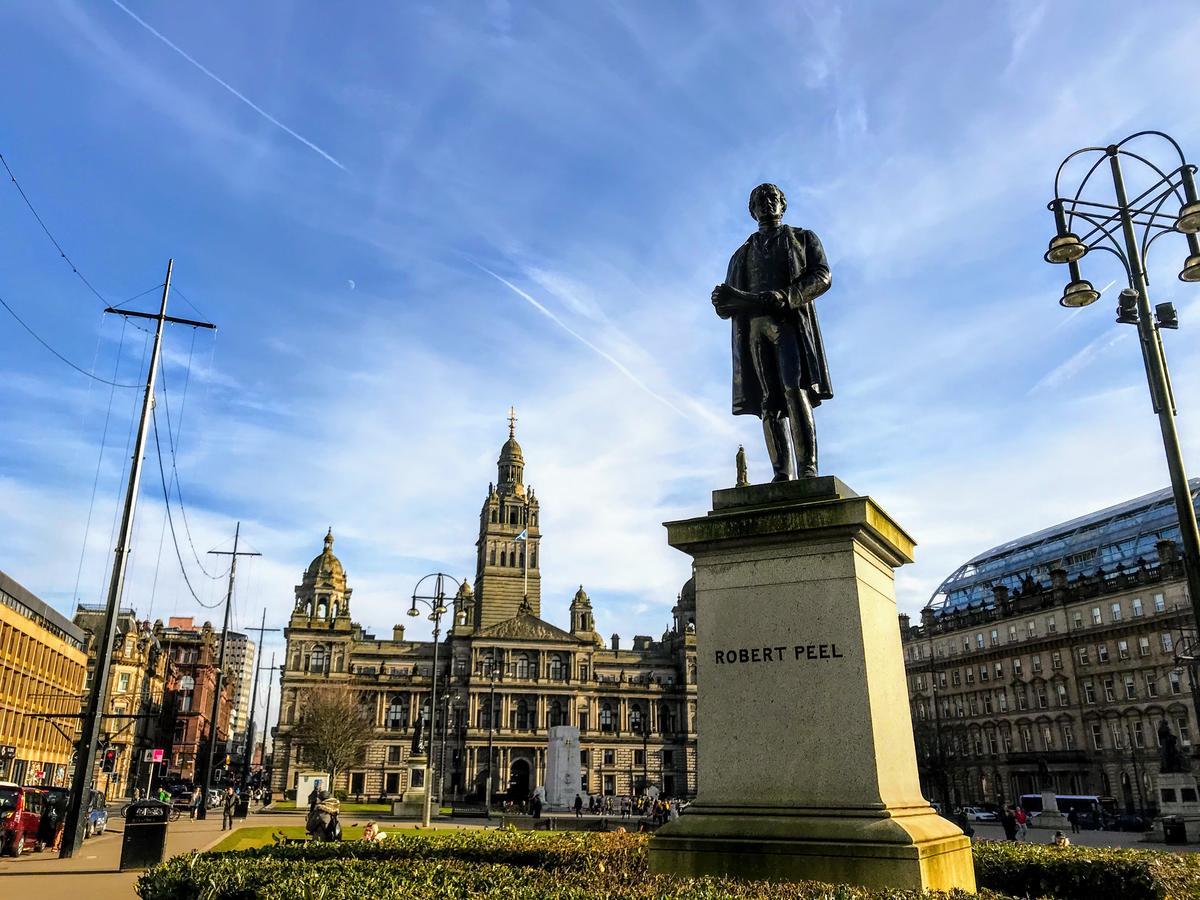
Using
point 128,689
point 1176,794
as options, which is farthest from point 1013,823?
point 128,689

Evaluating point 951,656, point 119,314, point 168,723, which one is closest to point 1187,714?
point 951,656

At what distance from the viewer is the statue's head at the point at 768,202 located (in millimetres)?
8547

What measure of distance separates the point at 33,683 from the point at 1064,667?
71.0 m

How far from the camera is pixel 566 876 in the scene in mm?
6199

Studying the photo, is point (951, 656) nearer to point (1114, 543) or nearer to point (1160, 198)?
point (1114, 543)

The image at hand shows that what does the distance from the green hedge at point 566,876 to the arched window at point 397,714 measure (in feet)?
320

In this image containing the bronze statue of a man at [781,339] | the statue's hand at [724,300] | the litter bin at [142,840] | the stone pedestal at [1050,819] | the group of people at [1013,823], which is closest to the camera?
the bronze statue of a man at [781,339]

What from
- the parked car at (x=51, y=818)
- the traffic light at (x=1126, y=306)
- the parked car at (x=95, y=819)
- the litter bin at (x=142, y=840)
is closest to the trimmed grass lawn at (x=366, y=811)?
the parked car at (x=95, y=819)

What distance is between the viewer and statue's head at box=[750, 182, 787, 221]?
855 cm

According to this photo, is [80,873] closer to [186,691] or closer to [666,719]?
[666,719]

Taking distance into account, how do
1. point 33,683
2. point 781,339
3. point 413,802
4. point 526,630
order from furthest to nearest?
point 526,630
point 33,683
point 413,802
point 781,339

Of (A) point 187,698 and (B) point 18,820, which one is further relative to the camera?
(A) point 187,698

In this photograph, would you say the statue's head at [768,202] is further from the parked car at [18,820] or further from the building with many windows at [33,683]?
the building with many windows at [33,683]

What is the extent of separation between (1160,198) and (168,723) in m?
114
